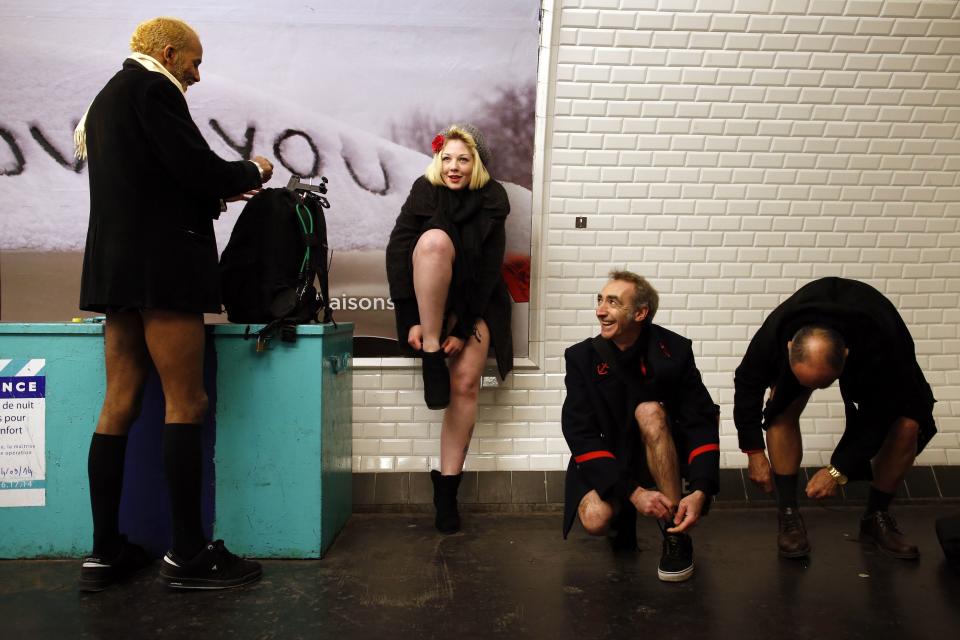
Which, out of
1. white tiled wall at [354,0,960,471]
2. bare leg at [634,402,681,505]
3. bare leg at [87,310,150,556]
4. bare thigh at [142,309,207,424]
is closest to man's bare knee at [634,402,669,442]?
bare leg at [634,402,681,505]

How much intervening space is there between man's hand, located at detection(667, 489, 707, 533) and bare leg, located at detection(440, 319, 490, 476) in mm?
1082

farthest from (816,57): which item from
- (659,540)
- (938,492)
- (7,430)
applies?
(7,430)

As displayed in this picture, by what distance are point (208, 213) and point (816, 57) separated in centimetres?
301

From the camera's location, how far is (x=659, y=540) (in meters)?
3.08

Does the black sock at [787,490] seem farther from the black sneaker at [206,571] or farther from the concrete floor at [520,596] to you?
the black sneaker at [206,571]

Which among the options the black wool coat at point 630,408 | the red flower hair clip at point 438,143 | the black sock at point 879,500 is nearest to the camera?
the black wool coat at point 630,408

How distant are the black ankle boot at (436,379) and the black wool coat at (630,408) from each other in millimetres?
673

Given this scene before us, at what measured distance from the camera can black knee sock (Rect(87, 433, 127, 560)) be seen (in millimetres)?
2434

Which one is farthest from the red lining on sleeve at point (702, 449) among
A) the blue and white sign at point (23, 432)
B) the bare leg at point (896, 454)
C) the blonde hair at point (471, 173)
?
the blue and white sign at point (23, 432)

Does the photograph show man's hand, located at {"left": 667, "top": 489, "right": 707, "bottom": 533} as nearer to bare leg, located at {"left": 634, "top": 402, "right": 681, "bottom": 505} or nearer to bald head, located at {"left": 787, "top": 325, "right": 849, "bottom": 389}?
bare leg, located at {"left": 634, "top": 402, "right": 681, "bottom": 505}

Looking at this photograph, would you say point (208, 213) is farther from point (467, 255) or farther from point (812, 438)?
point (812, 438)

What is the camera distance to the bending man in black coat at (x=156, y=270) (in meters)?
2.31

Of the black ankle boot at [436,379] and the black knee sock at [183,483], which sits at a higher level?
the black ankle boot at [436,379]

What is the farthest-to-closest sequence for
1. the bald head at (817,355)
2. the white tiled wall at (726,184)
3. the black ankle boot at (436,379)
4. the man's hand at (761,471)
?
the white tiled wall at (726,184) < the black ankle boot at (436,379) < the man's hand at (761,471) < the bald head at (817,355)
